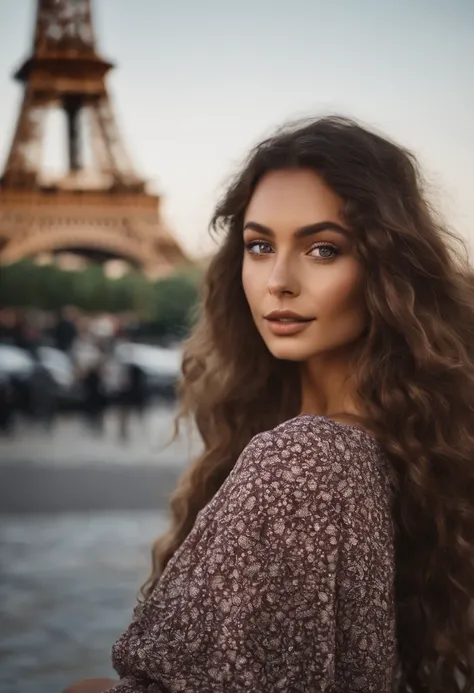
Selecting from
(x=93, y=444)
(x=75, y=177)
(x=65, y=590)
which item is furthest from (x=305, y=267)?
(x=75, y=177)

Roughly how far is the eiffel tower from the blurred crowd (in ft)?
2.77

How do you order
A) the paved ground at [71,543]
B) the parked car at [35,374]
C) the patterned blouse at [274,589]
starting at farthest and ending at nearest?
the parked car at [35,374] → the paved ground at [71,543] → the patterned blouse at [274,589]

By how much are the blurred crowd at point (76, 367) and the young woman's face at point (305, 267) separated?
8.51 m

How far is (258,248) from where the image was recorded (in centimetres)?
146

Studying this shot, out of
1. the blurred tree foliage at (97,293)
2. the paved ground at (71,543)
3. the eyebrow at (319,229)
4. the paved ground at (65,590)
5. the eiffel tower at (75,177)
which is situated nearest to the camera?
the eyebrow at (319,229)

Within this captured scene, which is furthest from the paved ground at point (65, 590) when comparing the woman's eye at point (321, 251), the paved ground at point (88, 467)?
the woman's eye at point (321, 251)

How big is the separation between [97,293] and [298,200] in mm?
9377

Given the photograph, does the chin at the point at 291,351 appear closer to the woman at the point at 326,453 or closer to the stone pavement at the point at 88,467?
the woman at the point at 326,453

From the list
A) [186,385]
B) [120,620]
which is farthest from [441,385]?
→ [120,620]

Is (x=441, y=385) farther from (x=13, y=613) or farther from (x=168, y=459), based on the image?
(x=168, y=459)

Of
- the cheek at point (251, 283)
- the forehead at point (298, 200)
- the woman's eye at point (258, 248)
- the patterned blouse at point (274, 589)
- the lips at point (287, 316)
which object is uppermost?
the forehead at point (298, 200)

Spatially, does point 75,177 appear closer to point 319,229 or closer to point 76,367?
point 76,367

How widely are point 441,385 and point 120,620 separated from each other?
109 inches

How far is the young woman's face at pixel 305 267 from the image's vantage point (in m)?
1.39
